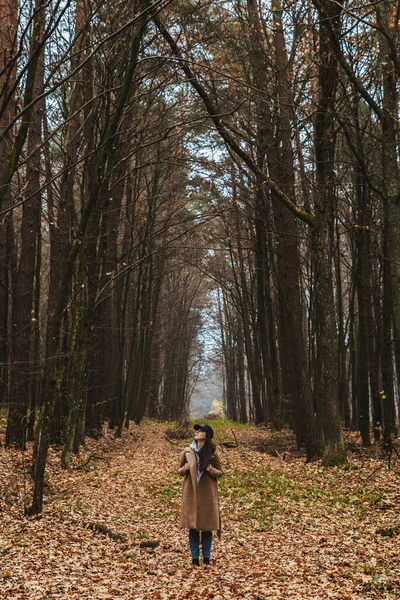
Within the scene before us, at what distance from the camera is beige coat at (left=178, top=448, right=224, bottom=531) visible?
689cm

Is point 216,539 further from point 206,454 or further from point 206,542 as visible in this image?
point 206,454

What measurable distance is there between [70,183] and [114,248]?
632 cm

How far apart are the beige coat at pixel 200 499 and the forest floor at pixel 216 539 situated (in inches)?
20.2

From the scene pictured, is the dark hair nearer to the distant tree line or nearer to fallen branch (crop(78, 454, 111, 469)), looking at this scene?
the distant tree line

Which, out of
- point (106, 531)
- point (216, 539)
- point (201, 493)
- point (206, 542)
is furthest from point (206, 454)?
point (106, 531)

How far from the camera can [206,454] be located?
717 cm

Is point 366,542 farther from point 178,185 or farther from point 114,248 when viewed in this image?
point 178,185

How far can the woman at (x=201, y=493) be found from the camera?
6910 millimetres

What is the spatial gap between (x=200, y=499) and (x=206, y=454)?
53 cm

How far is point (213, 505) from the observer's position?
22.9ft

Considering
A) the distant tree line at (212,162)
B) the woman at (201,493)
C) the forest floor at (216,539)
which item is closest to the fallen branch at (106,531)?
the forest floor at (216,539)

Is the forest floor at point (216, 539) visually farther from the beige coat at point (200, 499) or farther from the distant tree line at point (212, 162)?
the distant tree line at point (212, 162)

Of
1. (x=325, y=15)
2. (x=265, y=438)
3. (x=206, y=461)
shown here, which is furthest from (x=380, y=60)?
(x=265, y=438)

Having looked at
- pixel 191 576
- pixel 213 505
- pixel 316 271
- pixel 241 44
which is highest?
pixel 241 44
